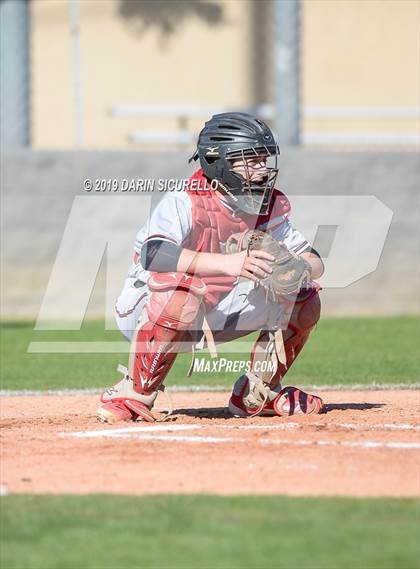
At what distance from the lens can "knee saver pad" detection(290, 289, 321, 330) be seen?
7.22m

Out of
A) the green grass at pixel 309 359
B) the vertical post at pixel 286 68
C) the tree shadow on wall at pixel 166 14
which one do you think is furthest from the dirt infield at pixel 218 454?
the tree shadow on wall at pixel 166 14

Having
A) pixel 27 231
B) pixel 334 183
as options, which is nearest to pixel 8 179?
pixel 27 231

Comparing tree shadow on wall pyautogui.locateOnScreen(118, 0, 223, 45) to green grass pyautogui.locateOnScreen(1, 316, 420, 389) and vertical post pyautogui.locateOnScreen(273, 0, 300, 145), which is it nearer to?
vertical post pyautogui.locateOnScreen(273, 0, 300, 145)

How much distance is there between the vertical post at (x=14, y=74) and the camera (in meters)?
14.2

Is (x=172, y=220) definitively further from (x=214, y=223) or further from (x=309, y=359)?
(x=309, y=359)

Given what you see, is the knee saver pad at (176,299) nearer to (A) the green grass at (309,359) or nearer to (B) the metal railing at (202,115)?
(A) the green grass at (309,359)

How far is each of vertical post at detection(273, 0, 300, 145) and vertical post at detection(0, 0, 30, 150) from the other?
9.44 ft

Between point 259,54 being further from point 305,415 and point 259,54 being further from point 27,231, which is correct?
point 305,415

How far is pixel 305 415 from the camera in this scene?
7.48 metres

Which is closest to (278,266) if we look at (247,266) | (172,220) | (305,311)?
(247,266)

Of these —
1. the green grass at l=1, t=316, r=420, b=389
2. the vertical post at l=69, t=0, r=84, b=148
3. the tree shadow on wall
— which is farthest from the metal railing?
the green grass at l=1, t=316, r=420, b=389

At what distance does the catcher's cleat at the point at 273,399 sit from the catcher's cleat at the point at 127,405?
0.60 metres

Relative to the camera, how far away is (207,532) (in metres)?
4.62

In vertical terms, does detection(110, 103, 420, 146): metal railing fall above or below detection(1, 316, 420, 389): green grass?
below
